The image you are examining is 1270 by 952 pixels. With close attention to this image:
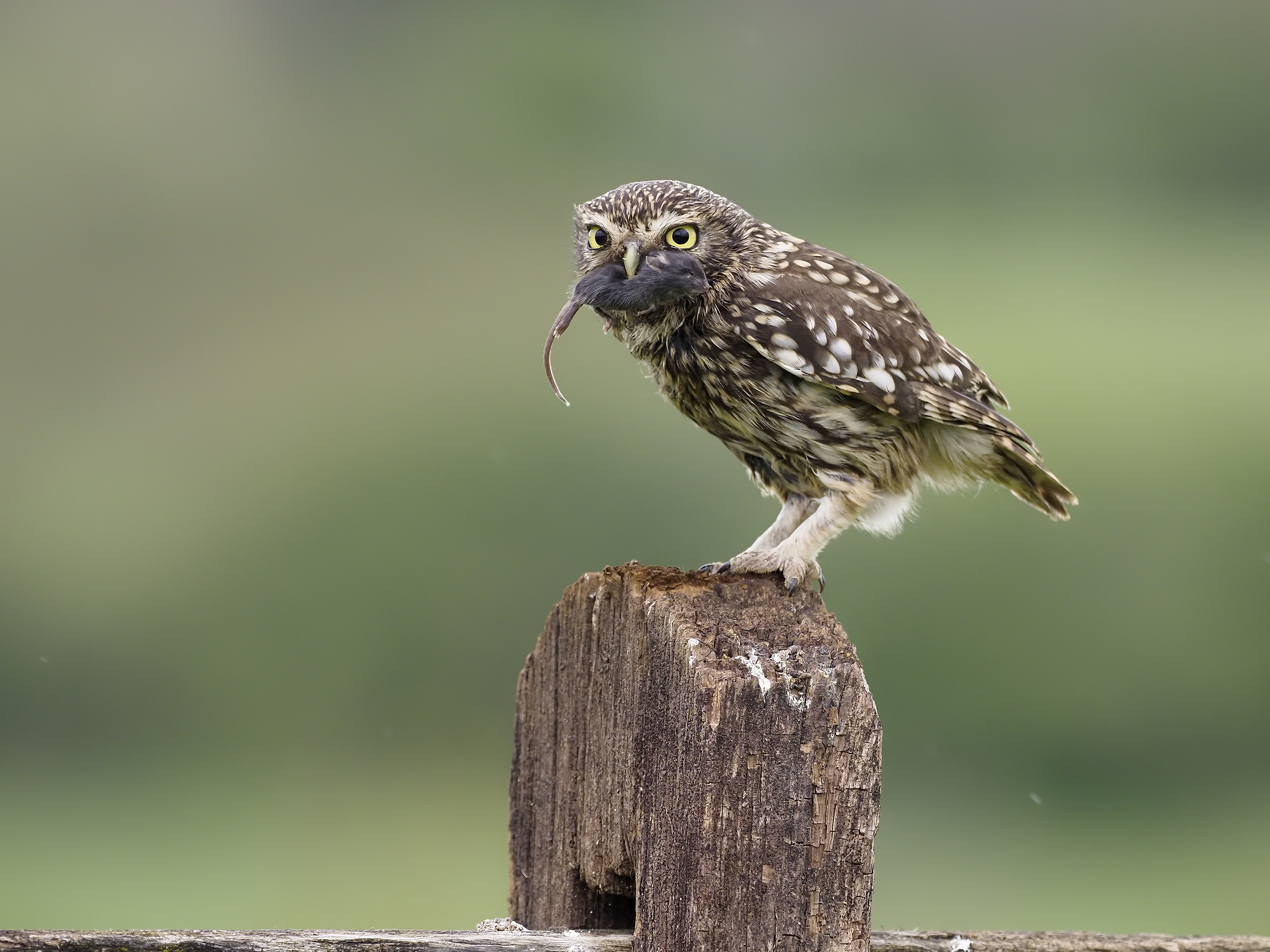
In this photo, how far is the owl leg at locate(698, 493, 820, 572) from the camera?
3256 millimetres

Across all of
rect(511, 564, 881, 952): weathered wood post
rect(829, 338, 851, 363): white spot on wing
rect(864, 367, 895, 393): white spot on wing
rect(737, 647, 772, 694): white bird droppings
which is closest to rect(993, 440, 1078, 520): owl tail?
rect(864, 367, 895, 393): white spot on wing

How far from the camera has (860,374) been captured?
2.96 m

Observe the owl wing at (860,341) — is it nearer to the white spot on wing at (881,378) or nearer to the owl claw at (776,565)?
the white spot on wing at (881,378)

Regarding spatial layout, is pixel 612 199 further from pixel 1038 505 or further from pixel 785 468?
pixel 1038 505

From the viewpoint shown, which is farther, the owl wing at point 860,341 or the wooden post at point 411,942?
the owl wing at point 860,341

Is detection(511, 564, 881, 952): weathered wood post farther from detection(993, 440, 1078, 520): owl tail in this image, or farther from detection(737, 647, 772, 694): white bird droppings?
detection(993, 440, 1078, 520): owl tail

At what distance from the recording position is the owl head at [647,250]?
8.98 feet

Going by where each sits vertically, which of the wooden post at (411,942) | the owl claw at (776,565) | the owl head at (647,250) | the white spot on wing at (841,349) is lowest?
the wooden post at (411,942)

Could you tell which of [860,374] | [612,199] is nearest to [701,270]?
[612,199]

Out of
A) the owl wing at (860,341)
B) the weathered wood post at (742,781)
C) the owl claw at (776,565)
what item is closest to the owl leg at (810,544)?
the owl claw at (776,565)

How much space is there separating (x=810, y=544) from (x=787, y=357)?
0.41 metres

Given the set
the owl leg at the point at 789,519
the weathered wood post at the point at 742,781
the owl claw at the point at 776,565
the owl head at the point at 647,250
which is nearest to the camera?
the weathered wood post at the point at 742,781

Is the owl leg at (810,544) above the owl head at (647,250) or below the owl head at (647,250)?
below

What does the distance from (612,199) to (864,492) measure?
876 millimetres
